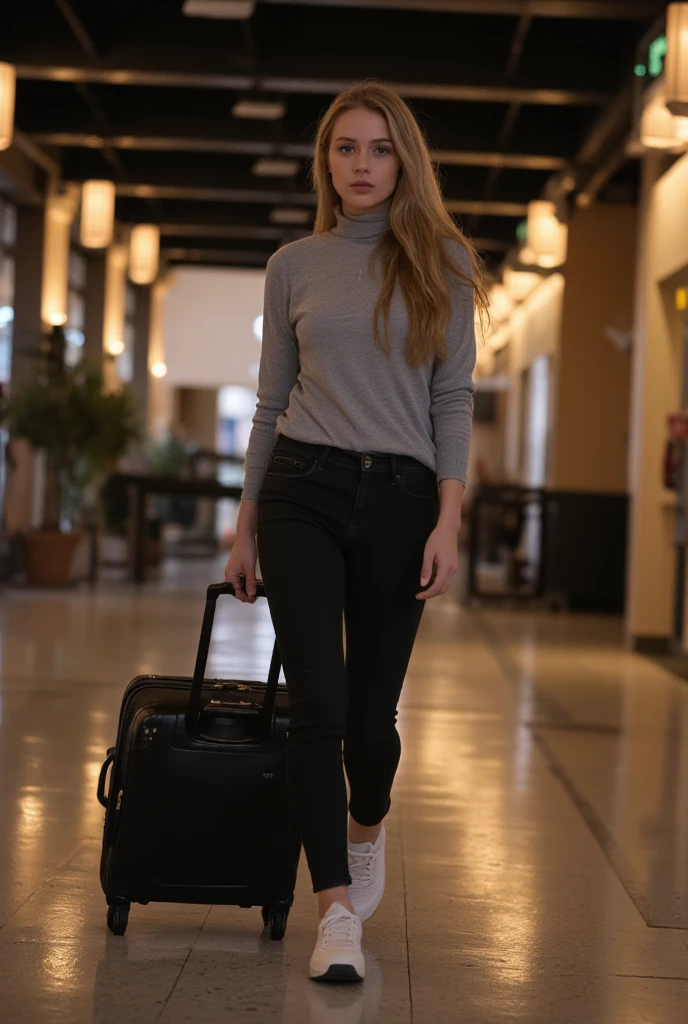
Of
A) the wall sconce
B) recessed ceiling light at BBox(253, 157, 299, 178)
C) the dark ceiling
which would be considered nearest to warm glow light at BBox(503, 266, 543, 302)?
the dark ceiling

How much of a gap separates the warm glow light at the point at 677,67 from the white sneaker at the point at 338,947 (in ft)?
14.2

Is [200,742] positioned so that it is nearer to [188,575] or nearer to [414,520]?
[414,520]

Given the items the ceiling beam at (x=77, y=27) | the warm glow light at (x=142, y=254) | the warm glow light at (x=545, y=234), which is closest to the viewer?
the ceiling beam at (x=77, y=27)

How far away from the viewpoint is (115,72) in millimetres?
8430

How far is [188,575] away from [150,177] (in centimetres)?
324

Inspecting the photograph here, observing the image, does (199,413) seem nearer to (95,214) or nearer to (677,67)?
(95,214)

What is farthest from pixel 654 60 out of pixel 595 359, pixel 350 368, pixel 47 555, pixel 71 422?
pixel 47 555

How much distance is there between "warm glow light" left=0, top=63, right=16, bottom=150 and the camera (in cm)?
781

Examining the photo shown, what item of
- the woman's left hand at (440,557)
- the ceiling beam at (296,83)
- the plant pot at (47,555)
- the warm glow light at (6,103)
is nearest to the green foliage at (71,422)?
the plant pot at (47,555)

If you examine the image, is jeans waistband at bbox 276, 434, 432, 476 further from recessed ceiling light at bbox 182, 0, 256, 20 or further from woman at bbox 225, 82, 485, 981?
recessed ceiling light at bbox 182, 0, 256, 20

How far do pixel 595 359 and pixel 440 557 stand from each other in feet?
30.2

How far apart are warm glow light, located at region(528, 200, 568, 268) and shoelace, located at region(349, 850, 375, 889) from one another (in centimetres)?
883

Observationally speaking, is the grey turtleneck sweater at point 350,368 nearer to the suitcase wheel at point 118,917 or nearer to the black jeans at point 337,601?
the black jeans at point 337,601

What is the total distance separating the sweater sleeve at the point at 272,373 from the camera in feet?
6.91
